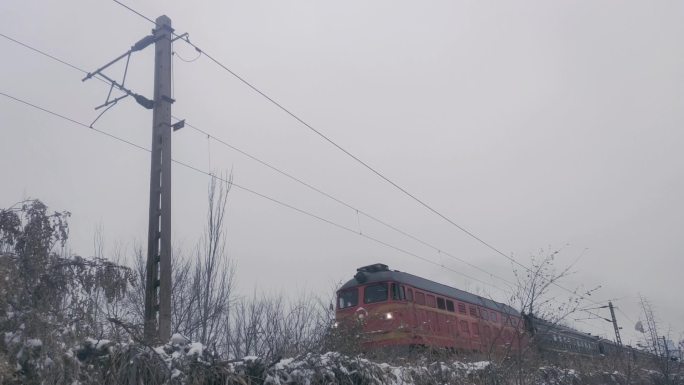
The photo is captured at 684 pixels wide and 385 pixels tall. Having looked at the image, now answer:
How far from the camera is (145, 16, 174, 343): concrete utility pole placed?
8117 mm

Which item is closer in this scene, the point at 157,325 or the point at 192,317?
the point at 157,325

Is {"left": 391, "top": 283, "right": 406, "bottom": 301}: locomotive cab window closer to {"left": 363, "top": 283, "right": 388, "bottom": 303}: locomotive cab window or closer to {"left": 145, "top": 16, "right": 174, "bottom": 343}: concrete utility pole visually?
{"left": 363, "top": 283, "right": 388, "bottom": 303}: locomotive cab window

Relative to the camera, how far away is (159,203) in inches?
351

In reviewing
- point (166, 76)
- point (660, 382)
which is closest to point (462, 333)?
point (660, 382)

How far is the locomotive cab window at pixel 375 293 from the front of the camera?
17078 millimetres

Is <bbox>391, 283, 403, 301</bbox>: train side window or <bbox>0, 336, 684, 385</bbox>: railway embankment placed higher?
<bbox>391, 283, 403, 301</bbox>: train side window

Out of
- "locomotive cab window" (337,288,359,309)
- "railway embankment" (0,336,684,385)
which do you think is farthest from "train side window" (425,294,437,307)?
"railway embankment" (0,336,684,385)

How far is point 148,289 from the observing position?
8.33 meters

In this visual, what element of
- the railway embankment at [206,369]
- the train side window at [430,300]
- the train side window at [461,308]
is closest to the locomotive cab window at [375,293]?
the train side window at [430,300]

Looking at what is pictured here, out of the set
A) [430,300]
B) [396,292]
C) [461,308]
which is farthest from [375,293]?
[461,308]

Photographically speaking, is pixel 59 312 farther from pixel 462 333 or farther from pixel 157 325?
pixel 462 333

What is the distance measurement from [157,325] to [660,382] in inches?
633

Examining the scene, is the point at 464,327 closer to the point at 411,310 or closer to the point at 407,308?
the point at 411,310

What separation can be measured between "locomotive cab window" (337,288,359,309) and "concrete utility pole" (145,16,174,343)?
10276 millimetres
